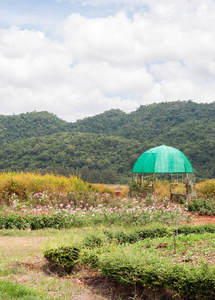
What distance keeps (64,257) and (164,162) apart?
10040 millimetres

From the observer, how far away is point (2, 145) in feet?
139

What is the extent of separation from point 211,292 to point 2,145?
41.9 m

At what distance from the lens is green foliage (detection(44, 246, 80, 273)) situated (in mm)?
4848

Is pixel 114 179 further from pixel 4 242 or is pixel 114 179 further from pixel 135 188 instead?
pixel 4 242

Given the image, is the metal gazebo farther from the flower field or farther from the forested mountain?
the forested mountain

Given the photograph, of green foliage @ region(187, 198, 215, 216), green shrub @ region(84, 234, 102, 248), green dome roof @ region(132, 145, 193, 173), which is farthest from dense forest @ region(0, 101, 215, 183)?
green shrub @ region(84, 234, 102, 248)

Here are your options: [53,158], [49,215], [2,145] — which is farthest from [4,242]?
[2,145]

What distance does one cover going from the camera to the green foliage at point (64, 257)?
191 inches

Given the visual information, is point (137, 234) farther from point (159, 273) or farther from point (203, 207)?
point (203, 207)

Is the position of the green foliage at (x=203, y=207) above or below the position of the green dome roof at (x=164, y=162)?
below

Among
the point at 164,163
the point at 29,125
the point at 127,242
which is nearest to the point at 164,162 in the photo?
the point at 164,163

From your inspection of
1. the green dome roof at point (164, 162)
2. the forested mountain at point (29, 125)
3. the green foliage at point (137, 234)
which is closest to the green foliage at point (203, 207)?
the green dome roof at point (164, 162)

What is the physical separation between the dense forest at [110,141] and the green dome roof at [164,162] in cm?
1369

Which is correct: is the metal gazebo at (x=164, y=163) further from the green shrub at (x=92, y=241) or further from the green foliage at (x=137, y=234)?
the green shrub at (x=92, y=241)
